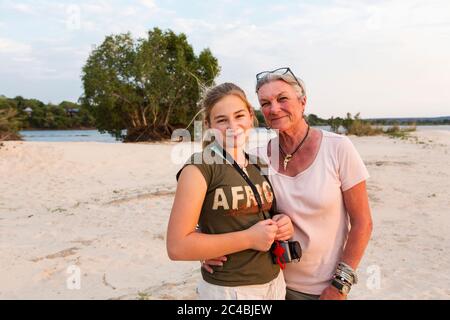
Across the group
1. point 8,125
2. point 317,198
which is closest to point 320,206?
point 317,198

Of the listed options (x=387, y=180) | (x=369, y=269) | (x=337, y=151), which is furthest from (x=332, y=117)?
(x=337, y=151)

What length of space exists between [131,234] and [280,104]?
4650mm

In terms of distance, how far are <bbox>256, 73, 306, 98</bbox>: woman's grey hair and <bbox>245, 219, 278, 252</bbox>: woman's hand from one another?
27.1 inches

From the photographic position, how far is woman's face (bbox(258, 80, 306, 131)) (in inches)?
79.8

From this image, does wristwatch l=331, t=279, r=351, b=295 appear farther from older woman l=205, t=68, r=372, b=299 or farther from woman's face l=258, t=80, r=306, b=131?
woman's face l=258, t=80, r=306, b=131

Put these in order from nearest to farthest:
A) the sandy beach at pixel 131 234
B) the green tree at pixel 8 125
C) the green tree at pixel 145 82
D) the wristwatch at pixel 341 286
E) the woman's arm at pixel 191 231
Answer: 1. the woman's arm at pixel 191 231
2. the wristwatch at pixel 341 286
3. the sandy beach at pixel 131 234
4. the green tree at pixel 8 125
5. the green tree at pixel 145 82

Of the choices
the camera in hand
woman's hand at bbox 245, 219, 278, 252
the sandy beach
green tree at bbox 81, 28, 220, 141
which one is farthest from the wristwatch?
green tree at bbox 81, 28, 220, 141

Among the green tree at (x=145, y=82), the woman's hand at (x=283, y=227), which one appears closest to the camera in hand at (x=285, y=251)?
the woman's hand at (x=283, y=227)

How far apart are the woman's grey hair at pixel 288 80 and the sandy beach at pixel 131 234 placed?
2530 mm

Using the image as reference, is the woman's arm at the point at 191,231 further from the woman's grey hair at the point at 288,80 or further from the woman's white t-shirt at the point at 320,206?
the woman's grey hair at the point at 288,80

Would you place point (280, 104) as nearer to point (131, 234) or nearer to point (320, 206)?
point (320, 206)

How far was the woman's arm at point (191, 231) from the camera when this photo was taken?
64.0 inches

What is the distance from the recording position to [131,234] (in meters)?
6.18

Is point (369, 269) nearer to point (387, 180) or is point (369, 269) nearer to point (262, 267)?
point (262, 267)
